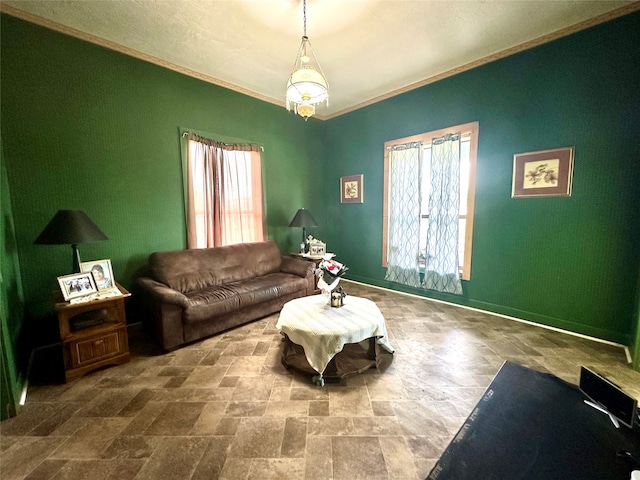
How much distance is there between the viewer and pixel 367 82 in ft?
11.8

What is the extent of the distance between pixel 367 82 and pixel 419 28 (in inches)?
44.7

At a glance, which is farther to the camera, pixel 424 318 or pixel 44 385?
pixel 424 318

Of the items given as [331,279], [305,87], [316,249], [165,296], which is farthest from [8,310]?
[316,249]

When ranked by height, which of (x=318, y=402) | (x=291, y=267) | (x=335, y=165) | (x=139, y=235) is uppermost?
(x=335, y=165)

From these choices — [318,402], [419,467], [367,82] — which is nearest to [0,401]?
[318,402]

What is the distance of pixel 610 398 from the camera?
1.16 m

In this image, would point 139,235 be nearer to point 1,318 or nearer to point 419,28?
point 1,318

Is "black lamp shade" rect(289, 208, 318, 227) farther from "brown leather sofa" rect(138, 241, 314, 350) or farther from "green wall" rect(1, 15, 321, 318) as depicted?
"green wall" rect(1, 15, 321, 318)

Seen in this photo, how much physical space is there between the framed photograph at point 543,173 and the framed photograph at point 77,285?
4487mm

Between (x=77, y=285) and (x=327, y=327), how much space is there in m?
2.18

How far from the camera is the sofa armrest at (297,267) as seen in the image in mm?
3648

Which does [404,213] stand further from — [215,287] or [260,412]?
[260,412]

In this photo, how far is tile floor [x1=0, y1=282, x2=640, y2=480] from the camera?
1.34 meters

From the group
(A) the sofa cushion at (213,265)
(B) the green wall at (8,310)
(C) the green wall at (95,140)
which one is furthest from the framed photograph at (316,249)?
(B) the green wall at (8,310)
